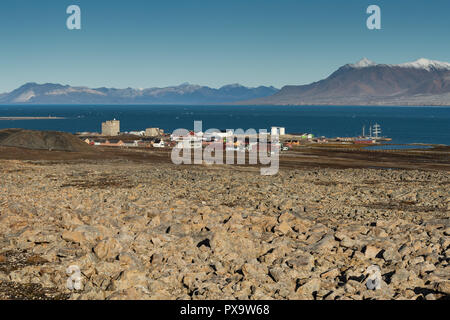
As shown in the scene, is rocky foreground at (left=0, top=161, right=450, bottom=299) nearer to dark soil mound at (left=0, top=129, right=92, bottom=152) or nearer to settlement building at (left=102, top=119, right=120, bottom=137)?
dark soil mound at (left=0, top=129, right=92, bottom=152)

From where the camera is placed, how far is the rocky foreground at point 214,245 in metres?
13.6

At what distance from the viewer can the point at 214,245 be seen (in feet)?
55.0

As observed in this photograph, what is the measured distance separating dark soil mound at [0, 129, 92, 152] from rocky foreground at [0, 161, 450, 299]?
3668 cm

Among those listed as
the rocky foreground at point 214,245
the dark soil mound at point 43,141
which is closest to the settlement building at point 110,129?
the dark soil mound at point 43,141

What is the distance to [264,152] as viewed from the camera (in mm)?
75312

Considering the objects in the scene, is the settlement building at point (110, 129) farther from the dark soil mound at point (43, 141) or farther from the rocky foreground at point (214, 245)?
the rocky foreground at point (214, 245)

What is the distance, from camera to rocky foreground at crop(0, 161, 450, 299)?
44.8ft

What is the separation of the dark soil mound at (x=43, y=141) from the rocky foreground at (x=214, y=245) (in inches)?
1444

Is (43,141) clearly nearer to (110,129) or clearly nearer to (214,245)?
(214,245)

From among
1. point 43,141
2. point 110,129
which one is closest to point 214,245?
point 43,141

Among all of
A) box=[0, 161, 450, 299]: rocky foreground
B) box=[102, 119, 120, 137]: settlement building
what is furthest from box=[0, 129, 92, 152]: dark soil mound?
box=[102, 119, 120, 137]: settlement building

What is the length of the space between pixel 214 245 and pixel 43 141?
5599cm

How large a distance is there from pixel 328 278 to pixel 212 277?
3.51 meters
